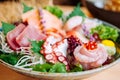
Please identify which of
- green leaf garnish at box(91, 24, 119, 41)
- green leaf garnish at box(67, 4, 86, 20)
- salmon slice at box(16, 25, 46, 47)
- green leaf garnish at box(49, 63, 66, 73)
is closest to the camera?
green leaf garnish at box(49, 63, 66, 73)

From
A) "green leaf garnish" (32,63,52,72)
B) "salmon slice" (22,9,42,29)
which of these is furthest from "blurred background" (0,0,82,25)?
"green leaf garnish" (32,63,52,72)

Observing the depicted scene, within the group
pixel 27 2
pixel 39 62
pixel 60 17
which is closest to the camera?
pixel 39 62

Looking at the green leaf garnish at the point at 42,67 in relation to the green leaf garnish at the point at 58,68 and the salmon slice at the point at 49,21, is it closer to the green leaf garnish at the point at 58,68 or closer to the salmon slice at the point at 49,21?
the green leaf garnish at the point at 58,68

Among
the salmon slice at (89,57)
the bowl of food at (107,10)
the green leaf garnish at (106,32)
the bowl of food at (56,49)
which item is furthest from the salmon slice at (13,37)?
the bowl of food at (107,10)

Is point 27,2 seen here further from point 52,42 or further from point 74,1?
point 74,1

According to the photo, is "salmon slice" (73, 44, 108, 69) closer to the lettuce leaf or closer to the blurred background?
the lettuce leaf

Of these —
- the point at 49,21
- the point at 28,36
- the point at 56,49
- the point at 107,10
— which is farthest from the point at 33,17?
the point at 107,10

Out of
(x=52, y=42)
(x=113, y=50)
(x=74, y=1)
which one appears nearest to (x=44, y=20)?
(x=52, y=42)
